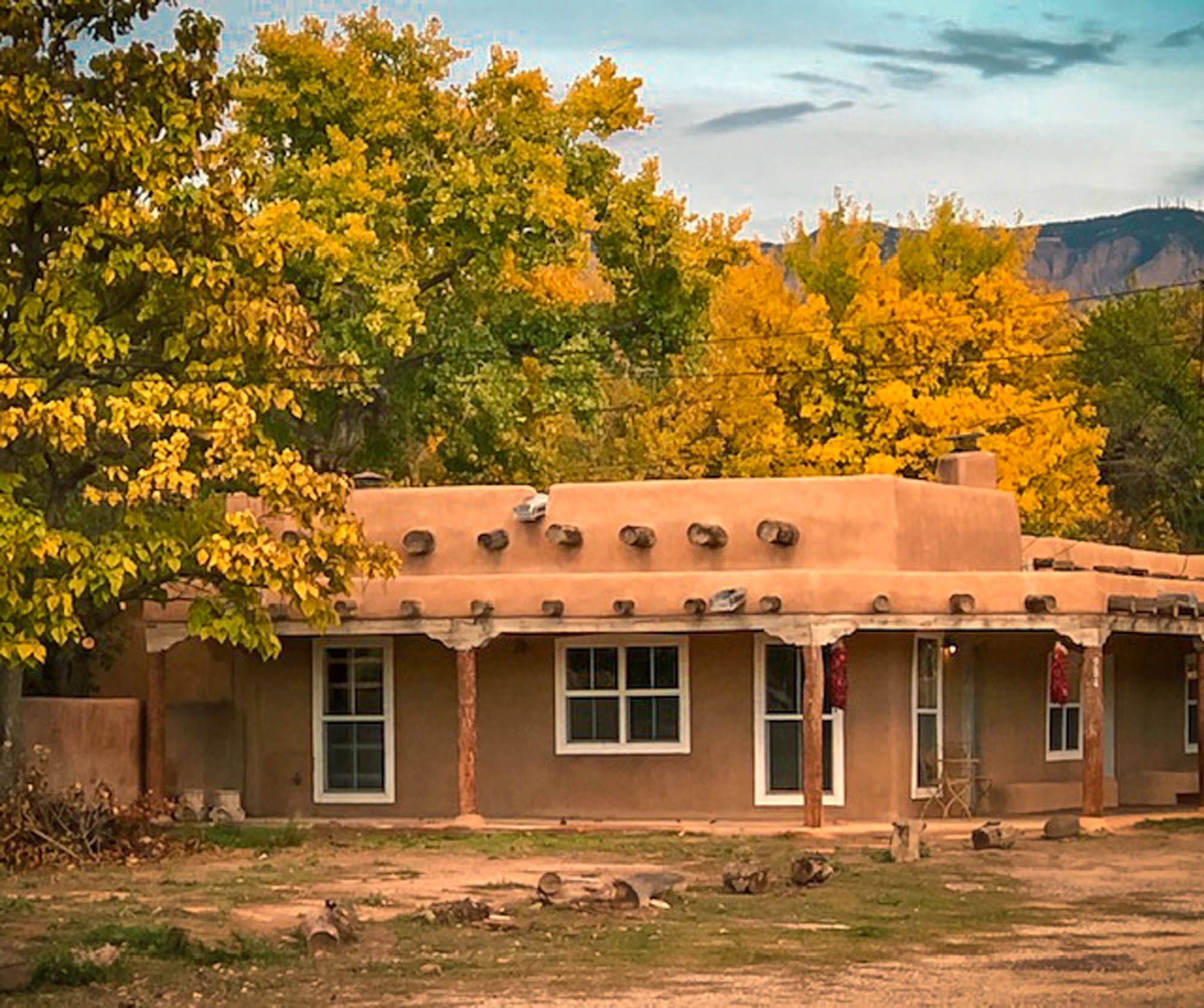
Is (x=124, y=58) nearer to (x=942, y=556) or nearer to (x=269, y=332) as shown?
(x=269, y=332)

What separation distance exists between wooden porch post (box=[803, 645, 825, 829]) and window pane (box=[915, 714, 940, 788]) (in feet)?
6.66

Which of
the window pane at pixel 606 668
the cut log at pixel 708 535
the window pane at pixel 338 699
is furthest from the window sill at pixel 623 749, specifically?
the window pane at pixel 338 699

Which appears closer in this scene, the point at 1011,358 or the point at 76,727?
the point at 76,727

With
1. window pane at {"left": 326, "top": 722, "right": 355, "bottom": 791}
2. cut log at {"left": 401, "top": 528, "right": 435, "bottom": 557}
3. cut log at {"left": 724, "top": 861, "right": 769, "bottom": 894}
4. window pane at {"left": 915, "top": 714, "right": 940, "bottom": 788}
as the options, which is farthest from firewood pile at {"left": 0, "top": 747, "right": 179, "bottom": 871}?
window pane at {"left": 915, "top": 714, "right": 940, "bottom": 788}

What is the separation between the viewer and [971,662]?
29922 millimetres

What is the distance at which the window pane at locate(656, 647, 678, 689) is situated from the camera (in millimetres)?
29094

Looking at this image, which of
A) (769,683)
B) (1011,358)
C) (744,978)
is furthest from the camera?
(1011,358)

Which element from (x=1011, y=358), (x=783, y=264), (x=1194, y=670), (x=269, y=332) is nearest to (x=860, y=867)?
(x=269, y=332)

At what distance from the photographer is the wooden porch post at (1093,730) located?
27641mm

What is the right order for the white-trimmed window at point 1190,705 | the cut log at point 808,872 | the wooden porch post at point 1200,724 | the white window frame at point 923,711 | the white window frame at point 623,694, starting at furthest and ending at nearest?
the white-trimmed window at point 1190,705 < the wooden porch post at point 1200,724 < the white window frame at point 623,694 < the white window frame at point 923,711 < the cut log at point 808,872

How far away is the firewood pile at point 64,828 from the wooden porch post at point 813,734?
6824 mm

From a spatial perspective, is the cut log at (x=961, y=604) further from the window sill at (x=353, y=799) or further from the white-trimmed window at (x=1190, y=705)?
the white-trimmed window at (x=1190, y=705)

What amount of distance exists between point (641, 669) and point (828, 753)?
241 cm

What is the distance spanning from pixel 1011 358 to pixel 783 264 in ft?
26.6
